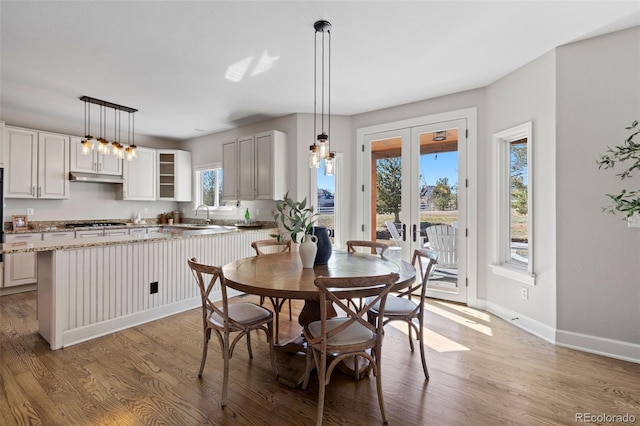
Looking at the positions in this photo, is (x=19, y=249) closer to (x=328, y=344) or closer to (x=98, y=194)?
(x=328, y=344)

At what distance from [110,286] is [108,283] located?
0.04 m

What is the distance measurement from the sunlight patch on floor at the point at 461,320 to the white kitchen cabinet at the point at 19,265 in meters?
5.22

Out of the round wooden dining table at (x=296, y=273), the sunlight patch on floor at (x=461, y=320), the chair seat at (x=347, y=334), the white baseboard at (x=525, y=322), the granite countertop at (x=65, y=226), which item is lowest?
the sunlight patch on floor at (x=461, y=320)

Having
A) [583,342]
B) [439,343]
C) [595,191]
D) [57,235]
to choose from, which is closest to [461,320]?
[439,343]

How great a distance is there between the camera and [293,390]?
82.0 inches

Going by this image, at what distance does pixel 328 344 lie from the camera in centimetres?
176

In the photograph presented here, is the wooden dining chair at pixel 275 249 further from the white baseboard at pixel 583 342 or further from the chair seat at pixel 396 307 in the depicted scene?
the white baseboard at pixel 583 342

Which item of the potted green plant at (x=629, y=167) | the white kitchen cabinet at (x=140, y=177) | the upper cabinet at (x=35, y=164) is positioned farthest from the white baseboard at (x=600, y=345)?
the upper cabinet at (x=35, y=164)

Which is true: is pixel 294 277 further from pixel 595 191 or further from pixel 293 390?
pixel 595 191

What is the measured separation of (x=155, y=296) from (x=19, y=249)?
4.41ft

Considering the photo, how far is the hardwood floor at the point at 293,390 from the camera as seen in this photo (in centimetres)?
183

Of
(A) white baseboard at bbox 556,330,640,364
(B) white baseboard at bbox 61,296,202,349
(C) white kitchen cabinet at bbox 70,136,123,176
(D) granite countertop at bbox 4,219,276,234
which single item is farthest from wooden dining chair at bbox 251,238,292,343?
(C) white kitchen cabinet at bbox 70,136,123,176

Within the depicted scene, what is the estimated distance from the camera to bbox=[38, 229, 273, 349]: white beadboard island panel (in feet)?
8.90

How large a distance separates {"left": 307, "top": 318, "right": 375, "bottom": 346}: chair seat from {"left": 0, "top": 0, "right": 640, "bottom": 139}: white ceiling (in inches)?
87.9
